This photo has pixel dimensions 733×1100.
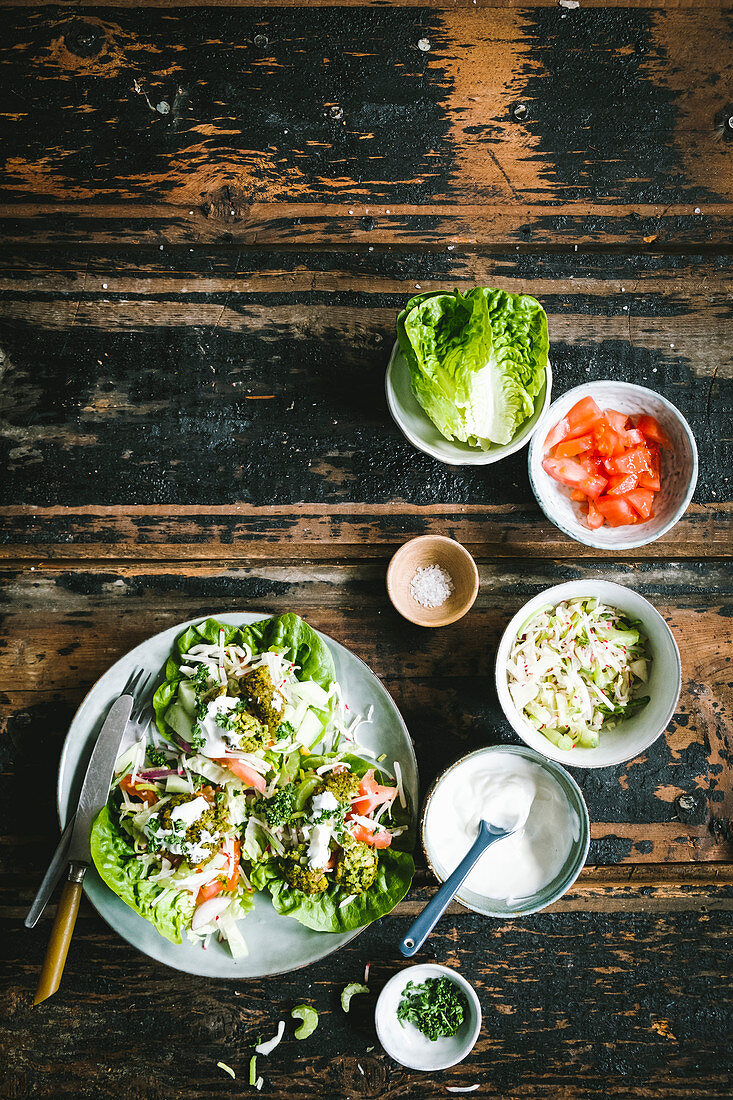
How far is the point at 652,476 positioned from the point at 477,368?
693mm

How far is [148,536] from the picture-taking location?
2.58 m

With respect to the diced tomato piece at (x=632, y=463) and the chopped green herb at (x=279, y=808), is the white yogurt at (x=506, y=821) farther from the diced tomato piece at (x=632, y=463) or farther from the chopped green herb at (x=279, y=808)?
the diced tomato piece at (x=632, y=463)

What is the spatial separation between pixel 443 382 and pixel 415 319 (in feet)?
0.73

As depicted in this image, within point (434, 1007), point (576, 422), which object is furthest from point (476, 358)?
point (434, 1007)

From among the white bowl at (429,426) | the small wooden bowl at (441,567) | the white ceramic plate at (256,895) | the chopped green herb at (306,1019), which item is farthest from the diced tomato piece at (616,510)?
the chopped green herb at (306,1019)

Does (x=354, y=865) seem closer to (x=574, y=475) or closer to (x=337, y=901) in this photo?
(x=337, y=901)

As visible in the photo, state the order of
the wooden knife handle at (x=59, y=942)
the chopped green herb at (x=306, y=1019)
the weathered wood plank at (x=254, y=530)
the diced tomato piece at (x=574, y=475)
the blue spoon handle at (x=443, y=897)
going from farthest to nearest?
the weathered wood plank at (x=254, y=530) < the chopped green herb at (x=306, y=1019) < the diced tomato piece at (x=574, y=475) < the wooden knife handle at (x=59, y=942) < the blue spoon handle at (x=443, y=897)


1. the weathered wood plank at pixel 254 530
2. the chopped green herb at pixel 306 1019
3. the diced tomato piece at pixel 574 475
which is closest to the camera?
the diced tomato piece at pixel 574 475

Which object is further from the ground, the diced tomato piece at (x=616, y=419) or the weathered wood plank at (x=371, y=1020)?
the diced tomato piece at (x=616, y=419)

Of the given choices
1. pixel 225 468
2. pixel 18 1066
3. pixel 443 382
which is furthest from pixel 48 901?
pixel 443 382

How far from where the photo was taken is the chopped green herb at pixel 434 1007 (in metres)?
2.36

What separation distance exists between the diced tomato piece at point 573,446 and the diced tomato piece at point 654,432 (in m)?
0.20

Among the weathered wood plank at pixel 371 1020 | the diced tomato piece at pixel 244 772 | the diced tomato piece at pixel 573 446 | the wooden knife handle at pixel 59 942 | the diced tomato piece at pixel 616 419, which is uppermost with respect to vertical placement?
the diced tomato piece at pixel 616 419

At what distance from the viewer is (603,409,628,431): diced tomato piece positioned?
2.41 metres
